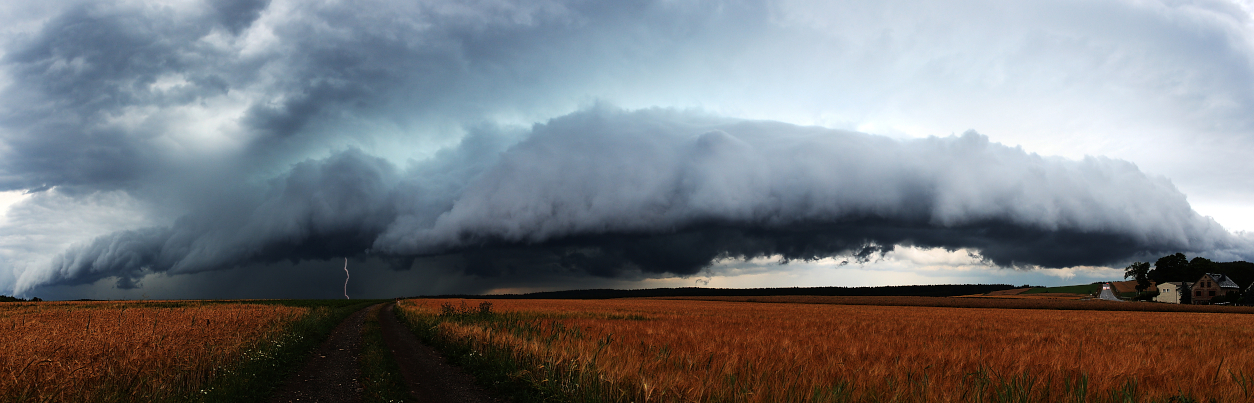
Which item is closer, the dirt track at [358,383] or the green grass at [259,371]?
the green grass at [259,371]

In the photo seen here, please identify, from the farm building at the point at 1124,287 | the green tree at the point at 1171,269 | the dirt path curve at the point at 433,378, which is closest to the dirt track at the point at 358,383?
the dirt path curve at the point at 433,378

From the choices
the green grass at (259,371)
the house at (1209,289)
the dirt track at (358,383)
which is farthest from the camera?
the house at (1209,289)

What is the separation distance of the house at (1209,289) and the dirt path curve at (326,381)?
163 m

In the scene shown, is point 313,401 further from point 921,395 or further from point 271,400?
point 921,395

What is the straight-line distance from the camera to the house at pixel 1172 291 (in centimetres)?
11575

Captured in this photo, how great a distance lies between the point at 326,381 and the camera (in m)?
14.9

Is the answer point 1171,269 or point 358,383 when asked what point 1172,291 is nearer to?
point 1171,269

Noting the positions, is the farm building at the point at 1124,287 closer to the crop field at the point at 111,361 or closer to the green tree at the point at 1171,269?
the green tree at the point at 1171,269

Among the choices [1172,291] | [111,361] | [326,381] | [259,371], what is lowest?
[1172,291]

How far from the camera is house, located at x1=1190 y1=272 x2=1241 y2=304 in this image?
111750mm

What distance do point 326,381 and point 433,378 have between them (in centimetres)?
307

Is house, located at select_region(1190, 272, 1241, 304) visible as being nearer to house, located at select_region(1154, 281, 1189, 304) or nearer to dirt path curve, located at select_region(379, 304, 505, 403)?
house, located at select_region(1154, 281, 1189, 304)

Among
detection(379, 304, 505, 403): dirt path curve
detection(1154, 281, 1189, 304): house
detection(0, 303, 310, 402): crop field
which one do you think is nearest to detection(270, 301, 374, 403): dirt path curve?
detection(379, 304, 505, 403): dirt path curve

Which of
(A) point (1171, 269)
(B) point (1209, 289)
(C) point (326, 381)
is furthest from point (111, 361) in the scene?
(A) point (1171, 269)
